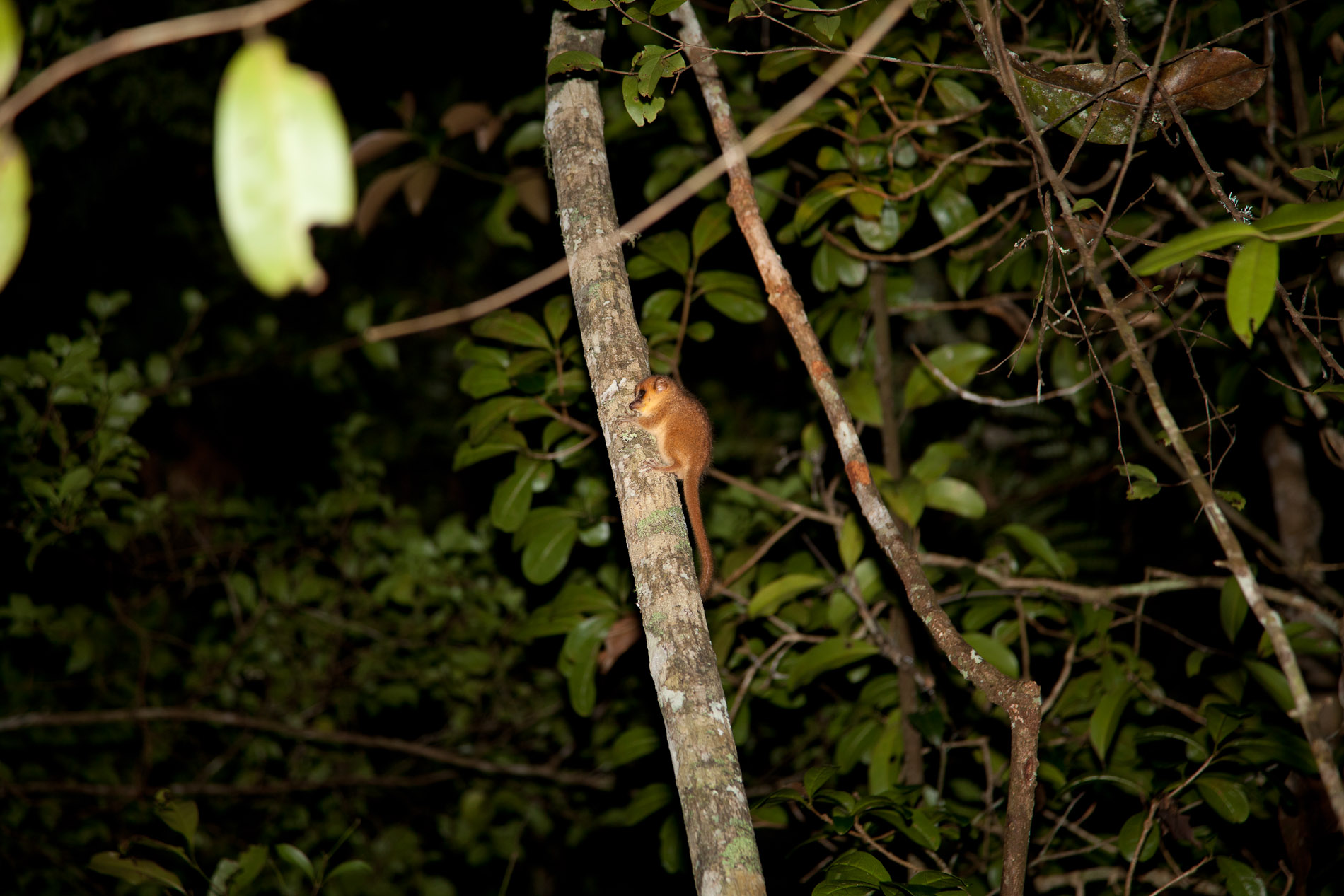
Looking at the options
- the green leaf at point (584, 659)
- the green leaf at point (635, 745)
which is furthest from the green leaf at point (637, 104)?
the green leaf at point (635, 745)

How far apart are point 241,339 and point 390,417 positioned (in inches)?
102

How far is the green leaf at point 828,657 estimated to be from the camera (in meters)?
2.94

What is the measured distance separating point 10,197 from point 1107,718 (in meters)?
3.03

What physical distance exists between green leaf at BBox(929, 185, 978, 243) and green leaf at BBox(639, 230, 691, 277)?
0.96 meters

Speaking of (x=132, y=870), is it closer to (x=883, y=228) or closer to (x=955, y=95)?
(x=883, y=228)

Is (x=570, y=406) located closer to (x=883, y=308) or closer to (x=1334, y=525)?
(x=883, y=308)

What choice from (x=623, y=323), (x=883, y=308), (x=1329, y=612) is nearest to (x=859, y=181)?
(x=883, y=308)

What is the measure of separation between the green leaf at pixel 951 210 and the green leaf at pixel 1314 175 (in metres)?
1.29

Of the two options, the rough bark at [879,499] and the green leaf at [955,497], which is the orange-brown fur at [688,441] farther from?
the green leaf at [955,497]

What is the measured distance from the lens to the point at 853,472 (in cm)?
214

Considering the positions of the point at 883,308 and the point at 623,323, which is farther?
the point at 883,308

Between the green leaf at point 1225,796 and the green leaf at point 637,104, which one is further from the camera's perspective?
the green leaf at point 1225,796

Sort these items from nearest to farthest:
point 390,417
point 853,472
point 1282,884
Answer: point 853,472 → point 1282,884 → point 390,417

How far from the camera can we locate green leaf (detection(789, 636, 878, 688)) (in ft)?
9.63
